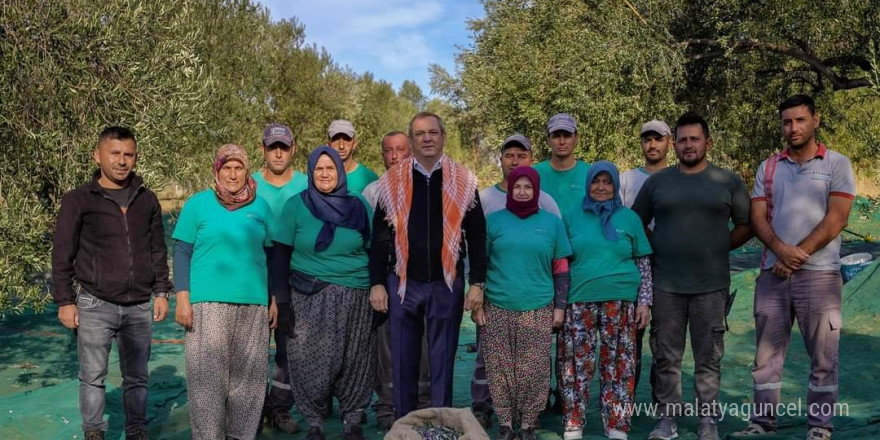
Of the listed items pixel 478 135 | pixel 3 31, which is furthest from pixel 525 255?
pixel 478 135

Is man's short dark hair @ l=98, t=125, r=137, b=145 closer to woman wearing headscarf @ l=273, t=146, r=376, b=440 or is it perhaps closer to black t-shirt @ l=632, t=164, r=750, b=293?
woman wearing headscarf @ l=273, t=146, r=376, b=440

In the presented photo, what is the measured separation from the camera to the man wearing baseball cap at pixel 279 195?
622cm

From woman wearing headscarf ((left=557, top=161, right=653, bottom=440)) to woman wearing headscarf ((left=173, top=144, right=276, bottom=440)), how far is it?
2312 millimetres

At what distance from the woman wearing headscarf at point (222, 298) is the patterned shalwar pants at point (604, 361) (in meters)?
2.30

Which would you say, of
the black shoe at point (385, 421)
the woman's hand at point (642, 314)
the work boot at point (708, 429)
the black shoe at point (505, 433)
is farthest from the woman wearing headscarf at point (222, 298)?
the work boot at point (708, 429)

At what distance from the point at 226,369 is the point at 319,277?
0.91 m

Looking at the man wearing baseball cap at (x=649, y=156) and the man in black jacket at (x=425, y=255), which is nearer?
the man in black jacket at (x=425, y=255)

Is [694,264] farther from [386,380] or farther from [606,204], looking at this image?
[386,380]

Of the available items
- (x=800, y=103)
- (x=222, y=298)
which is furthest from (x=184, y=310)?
(x=800, y=103)

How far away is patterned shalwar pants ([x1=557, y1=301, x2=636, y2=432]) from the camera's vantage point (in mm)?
5613

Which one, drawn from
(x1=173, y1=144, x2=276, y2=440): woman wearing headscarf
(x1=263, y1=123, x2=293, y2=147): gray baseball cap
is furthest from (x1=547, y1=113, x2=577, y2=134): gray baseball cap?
(x1=173, y1=144, x2=276, y2=440): woman wearing headscarf

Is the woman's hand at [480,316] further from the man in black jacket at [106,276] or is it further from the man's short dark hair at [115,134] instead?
the man's short dark hair at [115,134]

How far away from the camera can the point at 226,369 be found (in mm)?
5340

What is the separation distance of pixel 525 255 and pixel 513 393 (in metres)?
1.04
